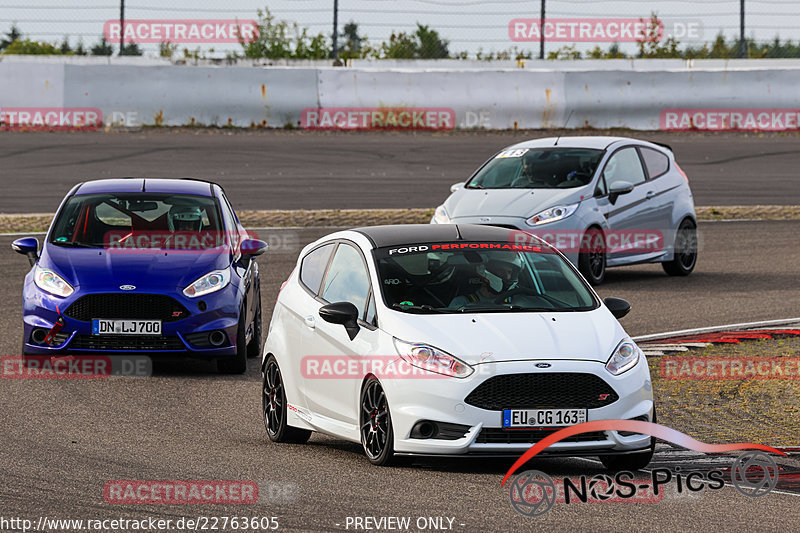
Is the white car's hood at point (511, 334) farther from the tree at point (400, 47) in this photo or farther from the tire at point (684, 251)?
the tree at point (400, 47)

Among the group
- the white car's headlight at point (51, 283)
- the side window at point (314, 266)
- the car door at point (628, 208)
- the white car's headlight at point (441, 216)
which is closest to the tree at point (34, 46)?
the white car's headlight at point (441, 216)

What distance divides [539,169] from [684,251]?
7.62 ft

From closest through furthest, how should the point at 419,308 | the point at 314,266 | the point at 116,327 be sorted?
the point at 419,308 < the point at 314,266 < the point at 116,327

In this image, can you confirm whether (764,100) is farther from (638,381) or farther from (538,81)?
(638,381)

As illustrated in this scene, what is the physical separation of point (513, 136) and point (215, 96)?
640 cm

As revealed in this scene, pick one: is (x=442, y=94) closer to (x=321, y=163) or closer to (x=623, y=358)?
(x=321, y=163)

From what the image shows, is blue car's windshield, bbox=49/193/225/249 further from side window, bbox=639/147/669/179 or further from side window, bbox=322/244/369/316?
side window, bbox=639/147/669/179

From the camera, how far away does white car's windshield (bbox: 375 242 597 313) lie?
858cm

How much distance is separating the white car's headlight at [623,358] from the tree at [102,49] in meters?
24.4

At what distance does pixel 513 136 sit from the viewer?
3006cm

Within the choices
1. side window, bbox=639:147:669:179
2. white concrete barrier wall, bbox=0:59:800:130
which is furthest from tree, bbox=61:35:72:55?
side window, bbox=639:147:669:179

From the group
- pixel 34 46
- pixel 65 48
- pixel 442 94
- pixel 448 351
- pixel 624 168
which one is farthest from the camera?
pixel 34 46

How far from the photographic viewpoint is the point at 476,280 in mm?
8750

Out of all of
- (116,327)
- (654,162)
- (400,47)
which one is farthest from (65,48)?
(116,327)
